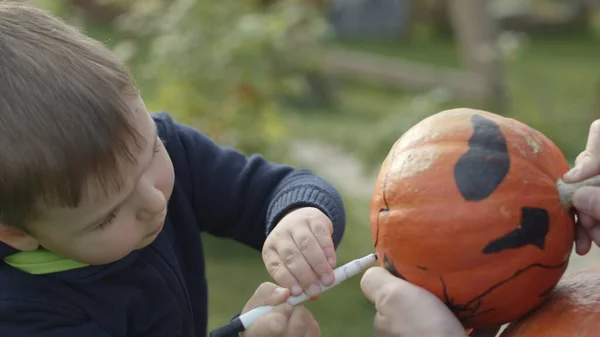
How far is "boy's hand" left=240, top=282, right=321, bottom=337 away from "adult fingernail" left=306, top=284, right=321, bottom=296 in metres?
0.04

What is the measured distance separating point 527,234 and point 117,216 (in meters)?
0.76

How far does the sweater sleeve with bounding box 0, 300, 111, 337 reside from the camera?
1.74 meters

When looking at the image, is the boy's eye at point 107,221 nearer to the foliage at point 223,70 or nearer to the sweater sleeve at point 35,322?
the sweater sleeve at point 35,322

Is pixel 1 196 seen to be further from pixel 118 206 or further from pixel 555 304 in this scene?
pixel 555 304

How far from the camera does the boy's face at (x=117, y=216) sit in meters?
1.57

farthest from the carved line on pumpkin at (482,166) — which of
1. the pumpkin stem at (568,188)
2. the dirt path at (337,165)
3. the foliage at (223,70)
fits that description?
the dirt path at (337,165)

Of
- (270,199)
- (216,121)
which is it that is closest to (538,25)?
(216,121)

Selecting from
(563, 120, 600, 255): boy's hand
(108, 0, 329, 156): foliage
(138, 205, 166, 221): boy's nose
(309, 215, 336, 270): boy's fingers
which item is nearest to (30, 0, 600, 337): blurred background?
(108, 0, 329, 156): foliage

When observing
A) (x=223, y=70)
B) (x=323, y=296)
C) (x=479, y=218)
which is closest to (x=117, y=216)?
(x=479, y=218)

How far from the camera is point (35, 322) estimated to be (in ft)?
5.74

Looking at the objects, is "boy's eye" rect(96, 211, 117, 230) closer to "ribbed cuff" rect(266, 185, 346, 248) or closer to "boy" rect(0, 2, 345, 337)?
"boy" rect(0, 2, 345, 337)

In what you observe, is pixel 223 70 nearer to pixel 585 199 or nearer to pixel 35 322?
pixel 35 322

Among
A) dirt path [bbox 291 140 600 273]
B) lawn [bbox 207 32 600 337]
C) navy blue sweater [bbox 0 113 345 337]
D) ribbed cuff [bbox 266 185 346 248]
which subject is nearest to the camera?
navy blue sweater [bbox 0 113 345 337]

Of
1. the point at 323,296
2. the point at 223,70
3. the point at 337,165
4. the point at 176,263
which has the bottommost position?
the point at 337,165
